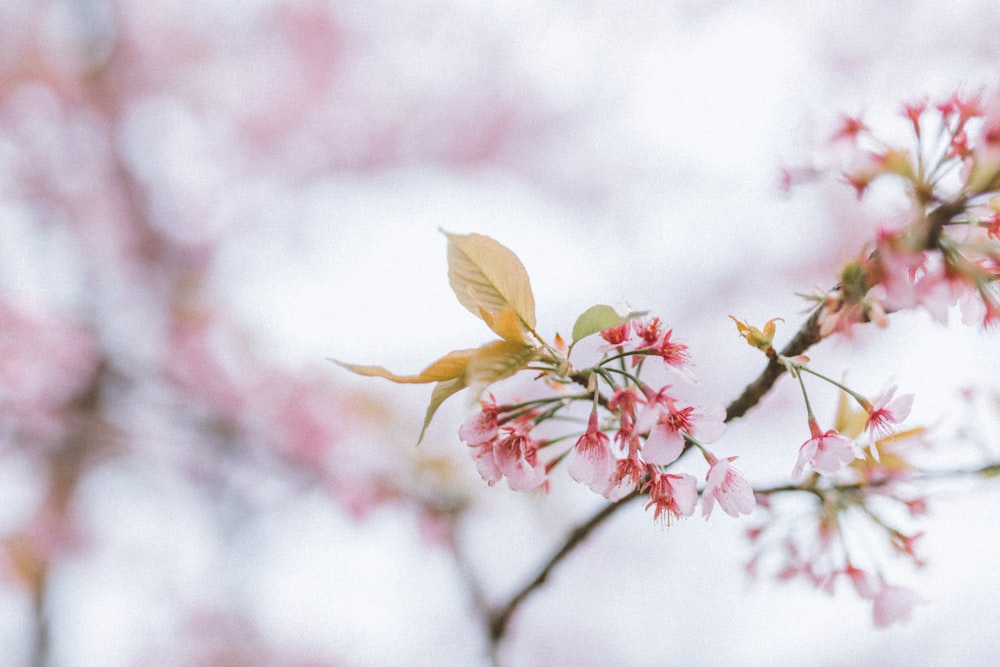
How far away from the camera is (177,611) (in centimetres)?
372

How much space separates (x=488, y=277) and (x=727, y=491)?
0.20 m

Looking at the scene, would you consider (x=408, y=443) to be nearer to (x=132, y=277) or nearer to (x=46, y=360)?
(x=46, y=360)

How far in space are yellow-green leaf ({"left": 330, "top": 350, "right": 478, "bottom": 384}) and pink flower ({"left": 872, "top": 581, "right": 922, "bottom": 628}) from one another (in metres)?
0.43

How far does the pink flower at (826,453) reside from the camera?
459 mm

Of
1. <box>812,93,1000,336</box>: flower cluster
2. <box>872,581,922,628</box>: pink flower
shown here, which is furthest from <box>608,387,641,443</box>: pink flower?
<box>872,581,922,628</box>: pink flower

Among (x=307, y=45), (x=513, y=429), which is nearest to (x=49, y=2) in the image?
(x=307, y=45)

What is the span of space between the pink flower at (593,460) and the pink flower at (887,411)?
183mm

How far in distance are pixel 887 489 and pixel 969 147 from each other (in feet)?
1.00

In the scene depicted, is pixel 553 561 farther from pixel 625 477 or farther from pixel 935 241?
pixel 935 241

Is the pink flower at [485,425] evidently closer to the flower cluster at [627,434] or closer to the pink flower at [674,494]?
the flower cluster at [627,434]

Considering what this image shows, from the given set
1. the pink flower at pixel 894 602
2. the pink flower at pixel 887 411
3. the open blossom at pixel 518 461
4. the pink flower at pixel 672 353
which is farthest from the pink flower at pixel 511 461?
the pink flower at pixel 894 602

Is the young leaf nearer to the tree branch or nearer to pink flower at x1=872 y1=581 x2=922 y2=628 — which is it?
the tree branch

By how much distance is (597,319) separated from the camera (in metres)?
0.41

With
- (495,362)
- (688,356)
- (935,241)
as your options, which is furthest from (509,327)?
(935,241)
